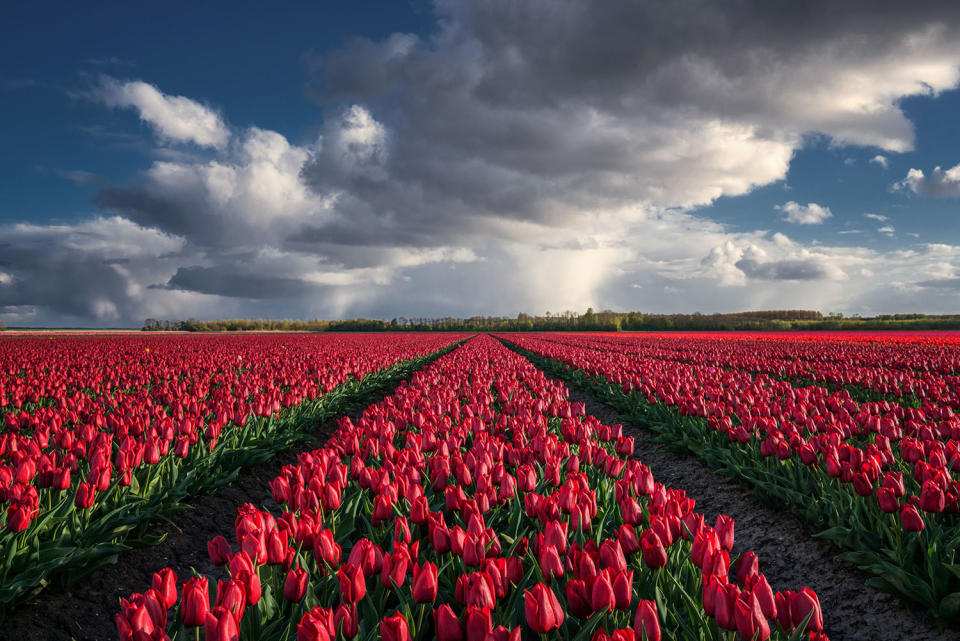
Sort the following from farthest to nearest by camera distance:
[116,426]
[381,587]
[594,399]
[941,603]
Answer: [594,399] < [116,426] < [941,603] < [381,587]

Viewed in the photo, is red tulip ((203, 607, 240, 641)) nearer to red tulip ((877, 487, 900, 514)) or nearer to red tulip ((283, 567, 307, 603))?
red tulip ((283, 567, 307, 603))

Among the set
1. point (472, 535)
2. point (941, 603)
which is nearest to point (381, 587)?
point (472, 535)

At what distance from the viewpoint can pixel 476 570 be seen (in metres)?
2.71

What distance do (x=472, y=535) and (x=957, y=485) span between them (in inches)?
141

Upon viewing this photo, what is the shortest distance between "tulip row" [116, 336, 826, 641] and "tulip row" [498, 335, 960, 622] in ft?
3.94

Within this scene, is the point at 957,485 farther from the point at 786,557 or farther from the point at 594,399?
the point at 594,399

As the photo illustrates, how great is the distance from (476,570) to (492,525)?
91cm

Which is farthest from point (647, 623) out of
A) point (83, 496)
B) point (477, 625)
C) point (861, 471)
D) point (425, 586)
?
point (83, 496)

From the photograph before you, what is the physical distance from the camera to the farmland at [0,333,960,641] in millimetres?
2113

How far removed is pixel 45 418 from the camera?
6.39m

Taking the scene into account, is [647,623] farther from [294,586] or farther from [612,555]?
[294,586]

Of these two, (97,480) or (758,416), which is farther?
(758,416)

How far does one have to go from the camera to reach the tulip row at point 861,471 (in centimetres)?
343

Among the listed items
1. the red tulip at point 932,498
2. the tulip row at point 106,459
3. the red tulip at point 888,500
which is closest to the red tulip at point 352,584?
the tulip row at point 106,459
